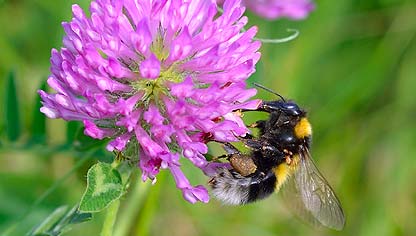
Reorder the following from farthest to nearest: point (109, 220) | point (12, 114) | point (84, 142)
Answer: point (12, 114), point (84, 142), point (109, 220)

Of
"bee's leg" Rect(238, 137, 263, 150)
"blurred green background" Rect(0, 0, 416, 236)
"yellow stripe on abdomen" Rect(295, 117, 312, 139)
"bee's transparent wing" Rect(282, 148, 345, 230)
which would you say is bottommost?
"blurred green background" Rect(0, 0, 416, 236)

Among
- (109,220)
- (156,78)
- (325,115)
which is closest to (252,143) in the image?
(156,78)

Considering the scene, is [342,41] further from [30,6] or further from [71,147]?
[71,147]

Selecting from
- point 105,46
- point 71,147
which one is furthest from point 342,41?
point 105,46

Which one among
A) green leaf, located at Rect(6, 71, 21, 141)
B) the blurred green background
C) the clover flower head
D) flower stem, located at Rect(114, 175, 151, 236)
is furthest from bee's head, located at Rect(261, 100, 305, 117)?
the blurred green background

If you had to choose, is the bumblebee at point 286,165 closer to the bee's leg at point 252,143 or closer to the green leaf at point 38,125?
the bee's leg at point 252,143

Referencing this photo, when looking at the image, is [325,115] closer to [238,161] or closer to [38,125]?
[38,125]

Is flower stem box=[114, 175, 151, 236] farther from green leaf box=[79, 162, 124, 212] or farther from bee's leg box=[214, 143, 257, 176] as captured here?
green leaf box=[79, 162, 124, 212]
